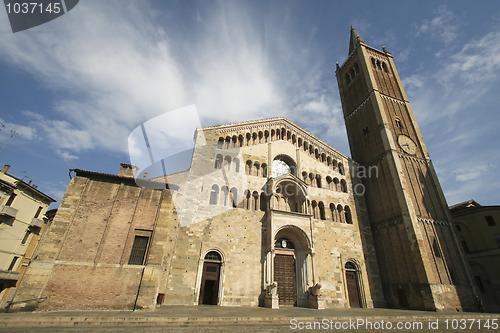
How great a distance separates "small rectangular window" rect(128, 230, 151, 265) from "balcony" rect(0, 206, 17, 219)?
18.8 metres

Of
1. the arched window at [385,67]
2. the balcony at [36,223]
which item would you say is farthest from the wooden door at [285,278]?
the balcony at [36,223]

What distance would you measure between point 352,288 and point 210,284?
10929 millimetres

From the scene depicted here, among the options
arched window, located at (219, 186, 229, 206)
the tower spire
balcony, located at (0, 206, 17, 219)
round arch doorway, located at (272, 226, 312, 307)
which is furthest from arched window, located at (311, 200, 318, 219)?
balcony, located at (0, 206, 17, 219)

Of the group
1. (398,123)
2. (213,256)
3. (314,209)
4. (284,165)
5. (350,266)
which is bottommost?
(213,256)

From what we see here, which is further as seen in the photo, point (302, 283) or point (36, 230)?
point (36, 230)

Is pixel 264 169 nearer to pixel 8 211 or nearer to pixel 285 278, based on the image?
pixel 285 278

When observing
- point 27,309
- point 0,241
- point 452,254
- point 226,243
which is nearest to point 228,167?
point 226,243

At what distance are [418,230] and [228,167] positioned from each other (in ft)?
49.8

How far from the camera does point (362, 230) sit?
1989 centimetres

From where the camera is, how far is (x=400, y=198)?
18688mm

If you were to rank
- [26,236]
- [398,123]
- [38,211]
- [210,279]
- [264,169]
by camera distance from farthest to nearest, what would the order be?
[38,211]
[26,236]
[398,123]
[264,169]
[210,279]

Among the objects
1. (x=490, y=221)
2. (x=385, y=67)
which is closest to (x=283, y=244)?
(x=490, y=221)

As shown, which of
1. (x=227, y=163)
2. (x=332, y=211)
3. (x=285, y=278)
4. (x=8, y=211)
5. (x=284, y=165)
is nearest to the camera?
(x=285, y=278)

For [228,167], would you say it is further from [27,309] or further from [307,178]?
[27,309]
